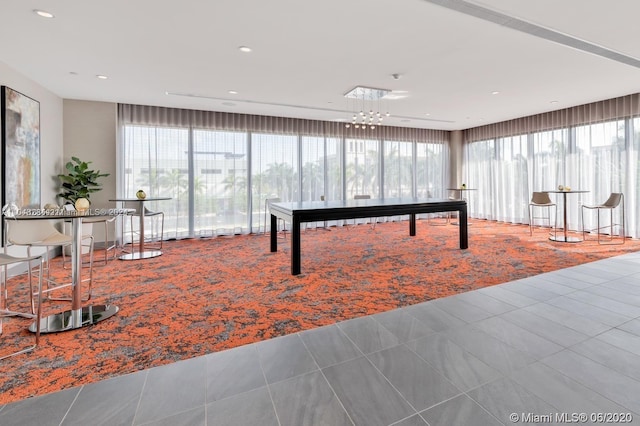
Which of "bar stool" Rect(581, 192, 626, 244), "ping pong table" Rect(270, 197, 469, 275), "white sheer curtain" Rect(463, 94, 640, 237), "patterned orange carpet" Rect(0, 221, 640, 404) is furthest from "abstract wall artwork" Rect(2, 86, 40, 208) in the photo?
"white sheer curtain" Rect(463, 94, 640, 237)

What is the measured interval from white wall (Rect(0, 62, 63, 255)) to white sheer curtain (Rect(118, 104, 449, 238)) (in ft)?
2.91

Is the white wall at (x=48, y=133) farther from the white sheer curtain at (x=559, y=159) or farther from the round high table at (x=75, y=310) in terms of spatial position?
the white sheer curtain at (x=559, y=159)

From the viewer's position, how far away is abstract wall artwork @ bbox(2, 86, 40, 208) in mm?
3672

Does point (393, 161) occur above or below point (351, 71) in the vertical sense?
below

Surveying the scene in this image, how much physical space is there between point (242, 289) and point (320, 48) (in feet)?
9.11

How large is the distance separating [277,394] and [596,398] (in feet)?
5.14

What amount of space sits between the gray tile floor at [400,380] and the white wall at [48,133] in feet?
12.9

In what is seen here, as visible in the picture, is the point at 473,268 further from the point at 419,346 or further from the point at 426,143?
the point at 426,143

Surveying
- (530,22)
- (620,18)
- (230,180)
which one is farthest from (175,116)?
(620,18)

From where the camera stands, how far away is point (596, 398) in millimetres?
1486

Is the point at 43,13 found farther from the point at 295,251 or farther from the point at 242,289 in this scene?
the point at 295,251

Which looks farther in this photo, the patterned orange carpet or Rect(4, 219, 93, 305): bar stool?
Rect(4, 219, 93, 305): bar stool

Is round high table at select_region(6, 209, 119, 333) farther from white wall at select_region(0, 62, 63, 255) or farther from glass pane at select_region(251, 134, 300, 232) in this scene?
glass pane at select_region(251, 134, 300, 232)

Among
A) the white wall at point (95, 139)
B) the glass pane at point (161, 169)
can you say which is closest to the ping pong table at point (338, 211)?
the glass pane at point (161, 169)
